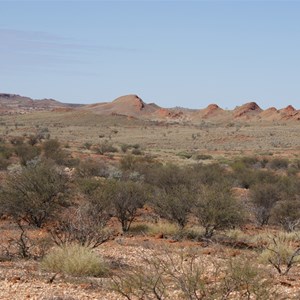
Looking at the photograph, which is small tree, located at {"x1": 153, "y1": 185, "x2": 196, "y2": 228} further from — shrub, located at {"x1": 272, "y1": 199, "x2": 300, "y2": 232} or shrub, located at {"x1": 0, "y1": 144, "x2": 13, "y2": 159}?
shrub, located at {"x1": 0, "y1": 144, "x2": 13, "y2": 159}

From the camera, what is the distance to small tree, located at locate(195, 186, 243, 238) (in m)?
18.4

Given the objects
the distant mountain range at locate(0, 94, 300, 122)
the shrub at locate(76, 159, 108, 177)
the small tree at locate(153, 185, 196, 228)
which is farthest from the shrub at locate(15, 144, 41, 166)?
the distant mountain range at locate(0, 94, 300, 122)

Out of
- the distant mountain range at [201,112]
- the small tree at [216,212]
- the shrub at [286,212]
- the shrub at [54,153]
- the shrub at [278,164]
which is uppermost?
the distant mountain range at [201,112]

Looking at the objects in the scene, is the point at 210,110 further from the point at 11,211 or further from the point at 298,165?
the point at 11,211

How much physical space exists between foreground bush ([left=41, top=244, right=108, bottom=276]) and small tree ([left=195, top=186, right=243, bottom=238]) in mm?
7183

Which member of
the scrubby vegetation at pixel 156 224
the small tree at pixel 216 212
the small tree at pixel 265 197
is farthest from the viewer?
the small tree at pixel 265 197

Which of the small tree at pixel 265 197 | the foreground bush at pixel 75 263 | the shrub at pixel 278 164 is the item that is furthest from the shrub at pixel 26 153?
the foreground bush at pixel 75 263

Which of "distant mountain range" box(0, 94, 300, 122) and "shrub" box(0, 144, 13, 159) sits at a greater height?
"distant mountain range" box(0, 94, 300, 122)

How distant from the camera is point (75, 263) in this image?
11523 millimetres

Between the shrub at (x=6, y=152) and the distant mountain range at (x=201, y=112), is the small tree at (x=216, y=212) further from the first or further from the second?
the distant mountain range at (x=201, y=112)

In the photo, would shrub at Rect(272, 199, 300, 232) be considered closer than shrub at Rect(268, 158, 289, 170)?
Yes

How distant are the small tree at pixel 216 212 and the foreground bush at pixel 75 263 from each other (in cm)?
718

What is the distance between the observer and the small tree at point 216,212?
18.4m

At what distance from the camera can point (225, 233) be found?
63.1ft
